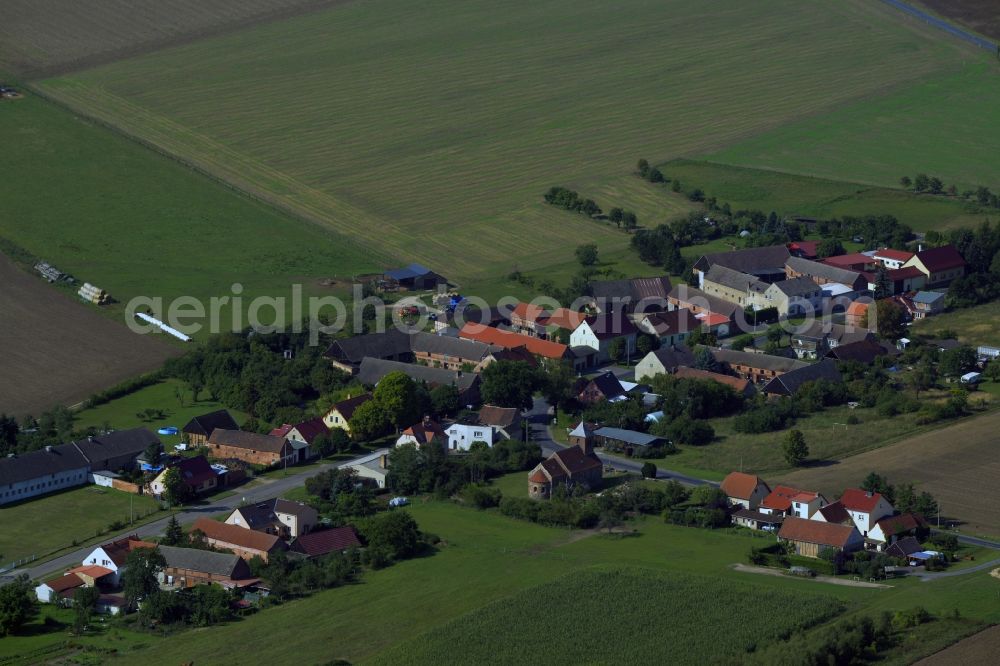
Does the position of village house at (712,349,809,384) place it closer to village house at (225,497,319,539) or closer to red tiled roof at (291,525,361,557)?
village house at (225,497,319,539)

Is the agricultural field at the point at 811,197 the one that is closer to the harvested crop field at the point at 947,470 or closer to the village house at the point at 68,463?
the harvested crop field at the point at 947,470

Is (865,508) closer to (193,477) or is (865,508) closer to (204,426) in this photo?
(193,477)

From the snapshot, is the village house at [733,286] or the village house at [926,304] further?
the village house at [733,286]

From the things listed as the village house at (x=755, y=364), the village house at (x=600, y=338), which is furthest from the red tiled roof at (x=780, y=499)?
the village house at (x=600, y=338)

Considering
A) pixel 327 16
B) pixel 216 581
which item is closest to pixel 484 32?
pixel 327 16

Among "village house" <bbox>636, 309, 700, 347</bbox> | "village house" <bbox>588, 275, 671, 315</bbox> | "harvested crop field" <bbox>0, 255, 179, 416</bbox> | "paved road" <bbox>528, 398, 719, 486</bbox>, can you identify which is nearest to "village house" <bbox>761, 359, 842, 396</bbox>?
"village house" <bbox>636, 309, 700, 347</bbox>

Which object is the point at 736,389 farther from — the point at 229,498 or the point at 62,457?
the point at 62,457

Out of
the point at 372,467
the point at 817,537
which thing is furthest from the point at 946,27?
the point at 817,537
